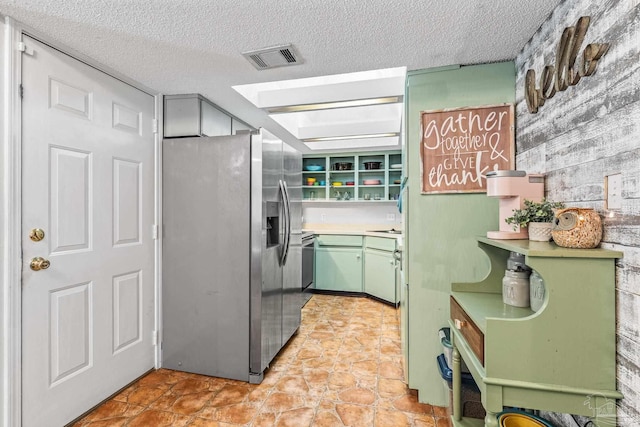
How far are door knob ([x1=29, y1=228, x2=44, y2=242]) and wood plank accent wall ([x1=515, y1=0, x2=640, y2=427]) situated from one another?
255cm

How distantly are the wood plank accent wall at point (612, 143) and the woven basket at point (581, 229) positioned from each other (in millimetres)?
38

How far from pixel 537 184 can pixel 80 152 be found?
8.27ft

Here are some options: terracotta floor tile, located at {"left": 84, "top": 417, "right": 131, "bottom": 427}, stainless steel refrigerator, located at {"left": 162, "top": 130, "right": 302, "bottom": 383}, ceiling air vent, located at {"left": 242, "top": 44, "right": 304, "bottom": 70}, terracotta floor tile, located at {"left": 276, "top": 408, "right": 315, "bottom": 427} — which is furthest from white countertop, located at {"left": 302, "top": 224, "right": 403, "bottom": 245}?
terracotta floor tile, located at {"left": 84, "top": 417, "right": 131, "bottom": 427}

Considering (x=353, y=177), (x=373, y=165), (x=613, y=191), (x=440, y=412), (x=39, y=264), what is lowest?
(x=440, y=412)

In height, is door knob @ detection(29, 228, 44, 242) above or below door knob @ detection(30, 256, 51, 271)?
above

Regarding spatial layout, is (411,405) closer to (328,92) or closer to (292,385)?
(292,385)

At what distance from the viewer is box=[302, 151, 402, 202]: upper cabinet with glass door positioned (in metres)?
4.80

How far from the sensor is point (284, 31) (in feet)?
5.38

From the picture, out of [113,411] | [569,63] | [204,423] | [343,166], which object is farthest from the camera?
[343,166]

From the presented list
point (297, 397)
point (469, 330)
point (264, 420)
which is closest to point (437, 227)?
point (469, 330)

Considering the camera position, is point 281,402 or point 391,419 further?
point 281,402

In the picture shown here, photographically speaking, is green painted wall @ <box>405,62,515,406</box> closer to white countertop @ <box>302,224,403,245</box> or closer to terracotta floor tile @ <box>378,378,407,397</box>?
terracotta floor tile @ <box>378,378,407,397</box>

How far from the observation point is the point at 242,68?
6.71 ft

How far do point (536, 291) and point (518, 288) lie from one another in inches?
3.9
